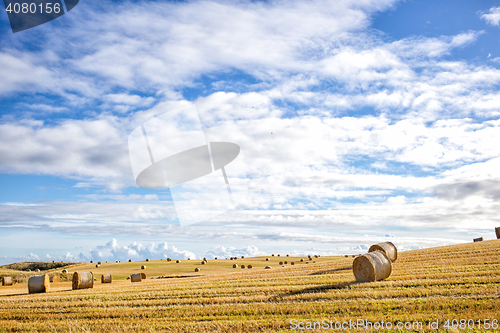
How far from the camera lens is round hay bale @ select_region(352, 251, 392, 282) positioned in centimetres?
1630

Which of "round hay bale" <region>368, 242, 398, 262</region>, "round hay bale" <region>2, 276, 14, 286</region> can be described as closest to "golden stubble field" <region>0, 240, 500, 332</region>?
"round hay bale" <region>368, 242, 398, 262</region>

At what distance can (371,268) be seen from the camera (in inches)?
640

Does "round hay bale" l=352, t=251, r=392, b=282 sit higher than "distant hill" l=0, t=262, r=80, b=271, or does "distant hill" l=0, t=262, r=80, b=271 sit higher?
"distant hill" l=0, t=262, r=80, b=271

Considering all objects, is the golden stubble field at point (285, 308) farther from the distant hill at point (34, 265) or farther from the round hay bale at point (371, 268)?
the distant hill at point (34, 265)

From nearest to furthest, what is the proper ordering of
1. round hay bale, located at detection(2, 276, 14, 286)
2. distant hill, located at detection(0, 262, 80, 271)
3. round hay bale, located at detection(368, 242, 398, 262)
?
round hay bale, located at detection(368, 242, 398, 262)
round hay bale, located at detection(2, 276, 14, 286)
distant hill, located at detection(0, 262, 80, 271)

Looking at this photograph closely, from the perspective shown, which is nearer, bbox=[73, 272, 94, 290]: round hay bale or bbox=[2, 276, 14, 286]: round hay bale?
bbox=[73, 272, 94, 290]: round hay bale

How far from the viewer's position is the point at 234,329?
9.34 metres

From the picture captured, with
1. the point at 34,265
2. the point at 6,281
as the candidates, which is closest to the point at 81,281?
the point at 6,281

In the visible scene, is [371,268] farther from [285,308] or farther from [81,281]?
[81,281]

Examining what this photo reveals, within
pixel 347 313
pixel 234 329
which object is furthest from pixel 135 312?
pixel 347 313

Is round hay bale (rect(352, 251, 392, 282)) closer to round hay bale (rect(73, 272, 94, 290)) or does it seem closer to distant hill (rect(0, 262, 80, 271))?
round hay bale (rect(73, 272, 94, 290))

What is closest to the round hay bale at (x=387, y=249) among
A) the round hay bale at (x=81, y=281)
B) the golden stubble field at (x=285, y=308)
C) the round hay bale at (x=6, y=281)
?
the golden stubble field at (x=285, y=308)

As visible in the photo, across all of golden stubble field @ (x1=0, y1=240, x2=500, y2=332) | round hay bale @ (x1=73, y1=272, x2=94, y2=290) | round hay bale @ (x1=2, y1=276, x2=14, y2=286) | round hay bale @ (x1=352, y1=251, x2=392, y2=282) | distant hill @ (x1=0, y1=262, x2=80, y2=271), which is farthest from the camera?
distant hill @ (x1=0, y1=262, x2=80, y2=271)

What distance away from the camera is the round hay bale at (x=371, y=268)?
53.5 ft
